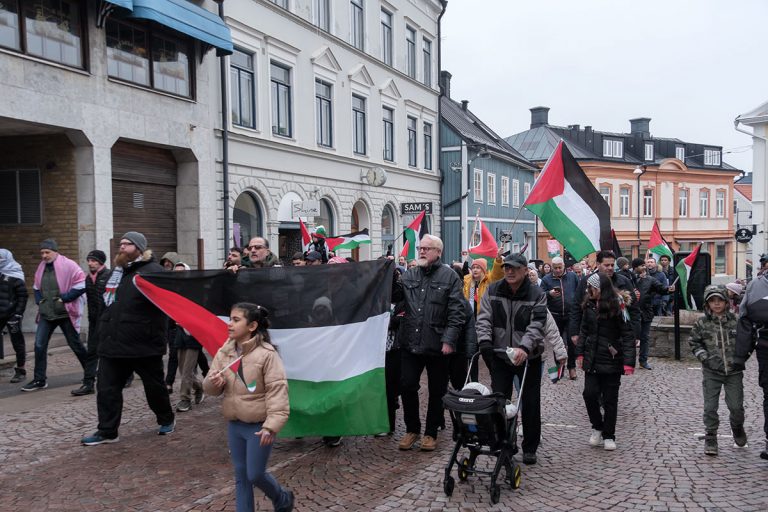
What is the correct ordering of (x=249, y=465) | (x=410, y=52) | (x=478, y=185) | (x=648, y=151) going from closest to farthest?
(x=249, y=465)
(x=410, y=52)
(x=478, y=185)
(x=648, y=151)

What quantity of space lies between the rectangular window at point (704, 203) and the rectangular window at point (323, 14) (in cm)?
4335

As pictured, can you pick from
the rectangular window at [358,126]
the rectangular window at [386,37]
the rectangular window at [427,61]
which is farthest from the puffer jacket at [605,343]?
the rectangular window at [427,61]

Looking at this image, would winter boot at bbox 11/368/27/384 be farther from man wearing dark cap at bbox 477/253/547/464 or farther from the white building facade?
the white building facade

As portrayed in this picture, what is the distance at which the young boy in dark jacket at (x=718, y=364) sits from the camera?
6.29 m

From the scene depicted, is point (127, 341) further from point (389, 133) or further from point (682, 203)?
point (682, 203)

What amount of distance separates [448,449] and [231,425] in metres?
2.67

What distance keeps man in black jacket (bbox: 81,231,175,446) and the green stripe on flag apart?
1.49 metres

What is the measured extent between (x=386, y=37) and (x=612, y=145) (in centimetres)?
3242

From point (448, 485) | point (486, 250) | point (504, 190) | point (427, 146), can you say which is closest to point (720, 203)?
point (504, 190)

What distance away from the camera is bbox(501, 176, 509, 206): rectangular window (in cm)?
3802

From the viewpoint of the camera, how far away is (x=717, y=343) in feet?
20.9

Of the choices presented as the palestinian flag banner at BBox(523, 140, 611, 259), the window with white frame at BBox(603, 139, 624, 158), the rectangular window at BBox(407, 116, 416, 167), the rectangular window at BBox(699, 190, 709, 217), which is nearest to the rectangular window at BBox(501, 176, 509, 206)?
the rectangular window at BBox(407, 116, 416, 167)

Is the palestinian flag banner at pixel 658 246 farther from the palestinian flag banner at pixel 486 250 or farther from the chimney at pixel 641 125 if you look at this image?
the chimney at pixel 641 125

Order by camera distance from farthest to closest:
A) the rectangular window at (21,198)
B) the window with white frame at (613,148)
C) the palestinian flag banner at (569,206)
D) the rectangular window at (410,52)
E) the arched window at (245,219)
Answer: the window with white frame at (613,148) < the rectangular window at (410,52) < the arched window at (245,219) < the rectangular window at (21,198) < the palestinian flag banner at (569,206)
